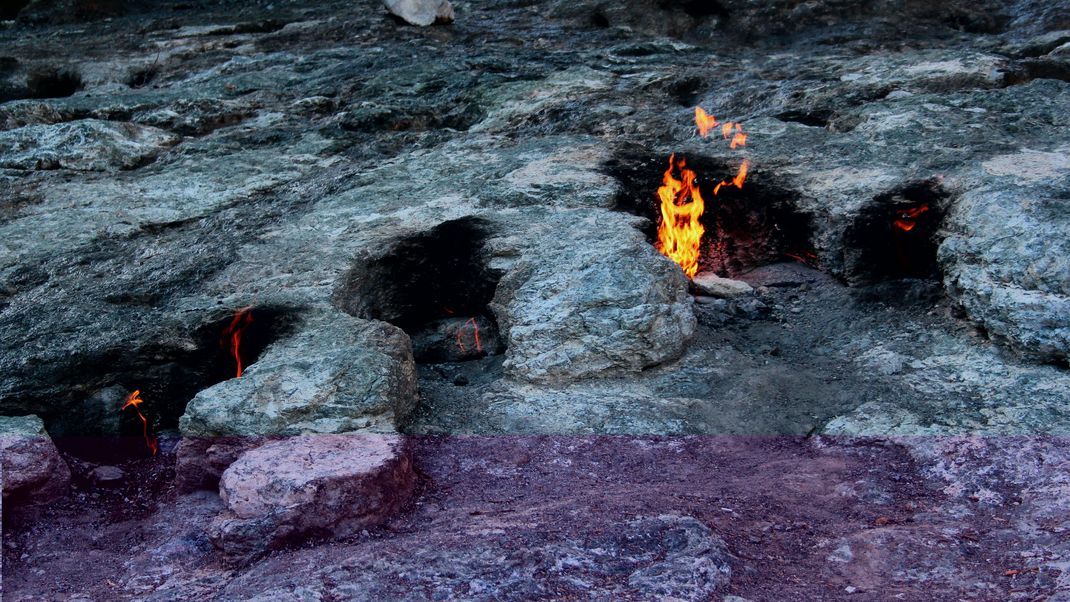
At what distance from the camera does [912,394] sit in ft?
14.9

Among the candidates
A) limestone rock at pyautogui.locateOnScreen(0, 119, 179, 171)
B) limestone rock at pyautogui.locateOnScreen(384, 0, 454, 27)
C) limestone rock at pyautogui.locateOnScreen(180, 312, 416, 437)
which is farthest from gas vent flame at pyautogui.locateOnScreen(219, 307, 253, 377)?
limestone rock at pyautogui.locateOnScreen(384, 0, 454, 27)

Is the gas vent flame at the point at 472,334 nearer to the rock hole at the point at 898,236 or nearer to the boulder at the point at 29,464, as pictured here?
the boulder at the point at 29,464

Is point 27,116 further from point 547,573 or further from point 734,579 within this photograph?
point 734,579

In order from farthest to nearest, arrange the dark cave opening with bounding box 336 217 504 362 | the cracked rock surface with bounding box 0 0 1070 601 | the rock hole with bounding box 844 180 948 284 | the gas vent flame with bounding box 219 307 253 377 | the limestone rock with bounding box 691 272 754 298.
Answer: the limestone rock with bounding box 691 272 754 298
the dark cave opening with bounding box 336 217 504 362
the rock hole with bounding box 844 180 948 284
the gas vent flame with bounding box 219 307 253 377
the cracked rock surface with bounding box 0 0 1070 601

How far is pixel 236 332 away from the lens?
5.08 meters

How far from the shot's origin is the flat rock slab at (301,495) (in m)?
3.66

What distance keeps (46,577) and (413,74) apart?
214 inches

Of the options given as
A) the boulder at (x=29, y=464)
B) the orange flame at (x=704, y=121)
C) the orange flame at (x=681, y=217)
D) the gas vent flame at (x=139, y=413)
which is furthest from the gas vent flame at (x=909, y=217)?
the boulder at (x=29, y=464)

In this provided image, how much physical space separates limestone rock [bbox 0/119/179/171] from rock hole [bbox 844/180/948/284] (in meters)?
5.49

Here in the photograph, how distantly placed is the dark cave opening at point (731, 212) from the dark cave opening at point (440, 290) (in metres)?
1.09

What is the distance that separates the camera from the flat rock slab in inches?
144

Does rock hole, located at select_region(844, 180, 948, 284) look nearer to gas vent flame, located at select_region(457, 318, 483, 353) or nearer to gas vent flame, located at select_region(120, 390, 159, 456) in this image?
gas vent flame, located at select_region(457, 318, 483, 353)

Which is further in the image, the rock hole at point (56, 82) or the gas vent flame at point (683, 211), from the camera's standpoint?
the rock hole at point (56, 82)

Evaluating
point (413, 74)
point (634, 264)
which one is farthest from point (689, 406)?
point (413, 74)
